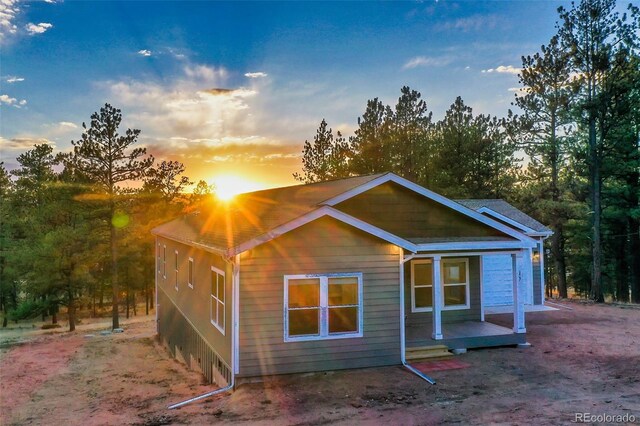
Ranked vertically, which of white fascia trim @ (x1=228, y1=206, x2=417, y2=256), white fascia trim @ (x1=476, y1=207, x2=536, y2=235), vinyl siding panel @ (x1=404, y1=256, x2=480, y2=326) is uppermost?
white fascia trim @ (x1=476, y1=207, x2=536, y2=235)

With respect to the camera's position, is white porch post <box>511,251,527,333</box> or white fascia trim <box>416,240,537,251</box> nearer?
white fascia trim <box>416,240,537,251</box>

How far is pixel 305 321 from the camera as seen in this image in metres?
9.66

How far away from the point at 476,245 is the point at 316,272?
16.1 ft

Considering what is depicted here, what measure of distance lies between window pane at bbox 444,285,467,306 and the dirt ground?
1911mm

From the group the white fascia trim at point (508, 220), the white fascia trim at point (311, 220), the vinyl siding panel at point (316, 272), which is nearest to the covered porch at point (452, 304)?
the vinyl siding panel at point (316, 272)

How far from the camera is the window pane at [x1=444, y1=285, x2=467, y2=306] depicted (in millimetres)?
13742

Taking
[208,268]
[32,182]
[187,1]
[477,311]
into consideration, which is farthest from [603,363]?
[32,182]

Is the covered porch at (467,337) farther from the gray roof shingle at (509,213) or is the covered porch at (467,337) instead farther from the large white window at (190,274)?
the large white window at (190,274)

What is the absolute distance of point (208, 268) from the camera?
38.5ft

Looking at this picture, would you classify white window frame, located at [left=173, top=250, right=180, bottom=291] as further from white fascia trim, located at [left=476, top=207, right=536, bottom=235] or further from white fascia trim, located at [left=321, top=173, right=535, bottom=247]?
white fascia trim, located at [left=476, top=207, right=536, bottom=235]

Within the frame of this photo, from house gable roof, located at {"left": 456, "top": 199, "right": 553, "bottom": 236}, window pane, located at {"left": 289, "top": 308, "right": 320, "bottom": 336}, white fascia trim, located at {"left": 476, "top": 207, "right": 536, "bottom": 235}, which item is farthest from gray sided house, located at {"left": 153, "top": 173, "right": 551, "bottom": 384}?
house gable roof, located at {"left": 456, "top": 199, "right": 553, "bottom": 236}

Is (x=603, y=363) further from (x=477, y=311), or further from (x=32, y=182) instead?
(x=32, y=182)

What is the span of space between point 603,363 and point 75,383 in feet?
45.3

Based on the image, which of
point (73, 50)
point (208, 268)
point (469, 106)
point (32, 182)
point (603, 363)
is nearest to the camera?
point (603, 363)
